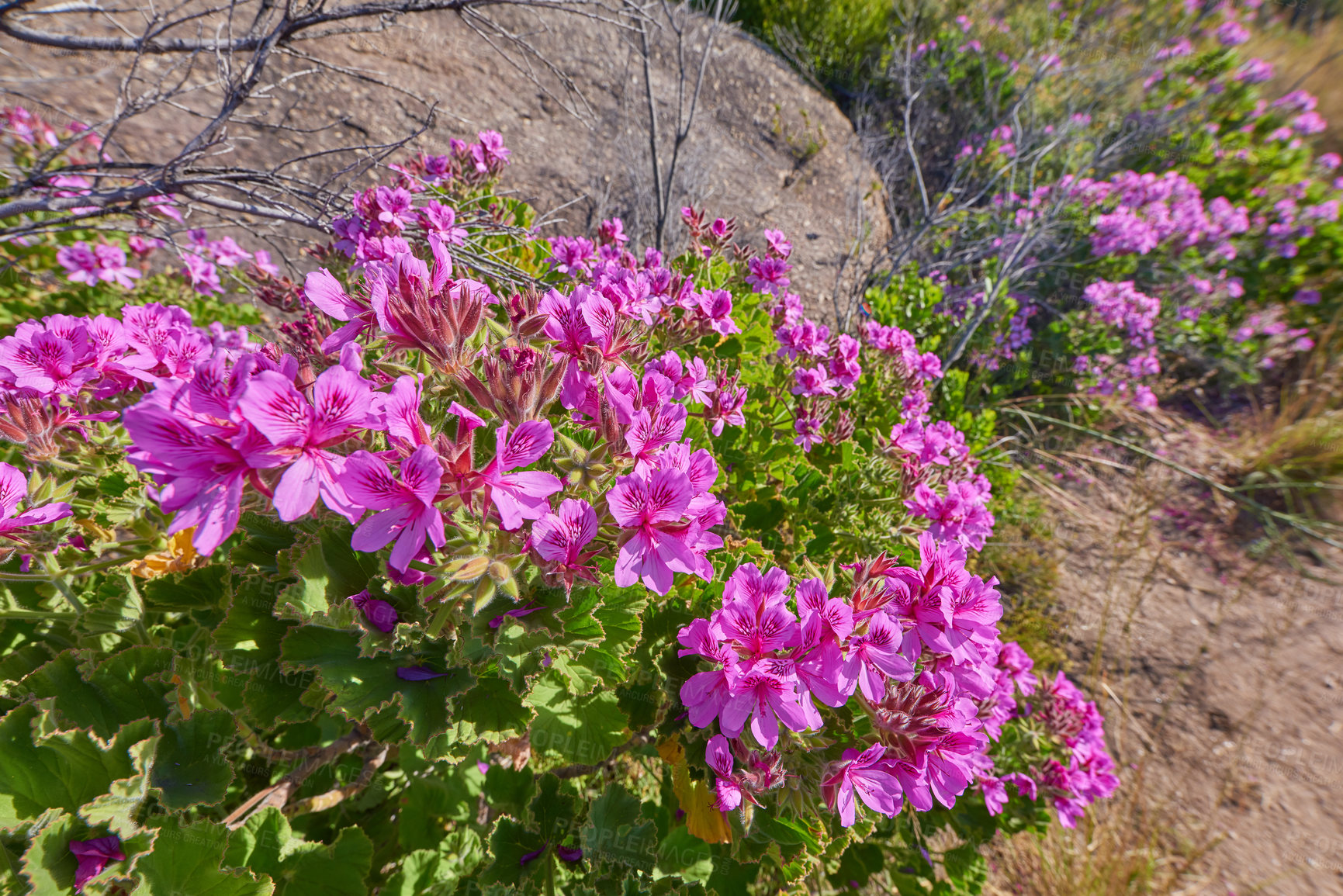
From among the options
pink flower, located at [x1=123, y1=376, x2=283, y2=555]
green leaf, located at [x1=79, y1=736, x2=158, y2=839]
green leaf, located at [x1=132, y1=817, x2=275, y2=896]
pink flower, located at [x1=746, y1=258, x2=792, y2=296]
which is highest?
pink flower, located at [x1=746, y1=258, x2=792, y2=296]

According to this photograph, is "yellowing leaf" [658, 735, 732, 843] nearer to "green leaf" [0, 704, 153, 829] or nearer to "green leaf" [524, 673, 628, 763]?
"green leaf" [524, 673, 628, 763]

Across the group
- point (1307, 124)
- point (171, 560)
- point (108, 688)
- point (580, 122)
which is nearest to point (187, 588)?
point (171, 560)

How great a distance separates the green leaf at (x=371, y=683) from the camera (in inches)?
50.7

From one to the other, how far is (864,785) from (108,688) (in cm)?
203

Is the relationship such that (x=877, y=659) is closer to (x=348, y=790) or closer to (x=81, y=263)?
(x=348, y=790)

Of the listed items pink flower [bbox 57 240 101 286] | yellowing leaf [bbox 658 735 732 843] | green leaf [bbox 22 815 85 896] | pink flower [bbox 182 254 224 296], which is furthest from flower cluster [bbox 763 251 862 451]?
pink flower [bbox 57 240 101 286]

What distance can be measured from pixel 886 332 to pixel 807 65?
6457mm

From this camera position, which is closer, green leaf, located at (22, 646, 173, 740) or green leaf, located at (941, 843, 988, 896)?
green leaf, located at (22, 646, 173, 740)

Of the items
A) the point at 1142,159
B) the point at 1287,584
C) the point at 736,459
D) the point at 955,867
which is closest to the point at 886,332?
the point at 736,459

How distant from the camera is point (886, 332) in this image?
3.12 meters

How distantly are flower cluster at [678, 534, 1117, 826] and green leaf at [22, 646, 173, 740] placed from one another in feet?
4.99

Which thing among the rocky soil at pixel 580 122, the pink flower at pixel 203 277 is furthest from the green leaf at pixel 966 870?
the pink flower at pixel 203 277

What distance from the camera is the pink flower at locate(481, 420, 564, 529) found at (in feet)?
3.12

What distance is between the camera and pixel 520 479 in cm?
100
